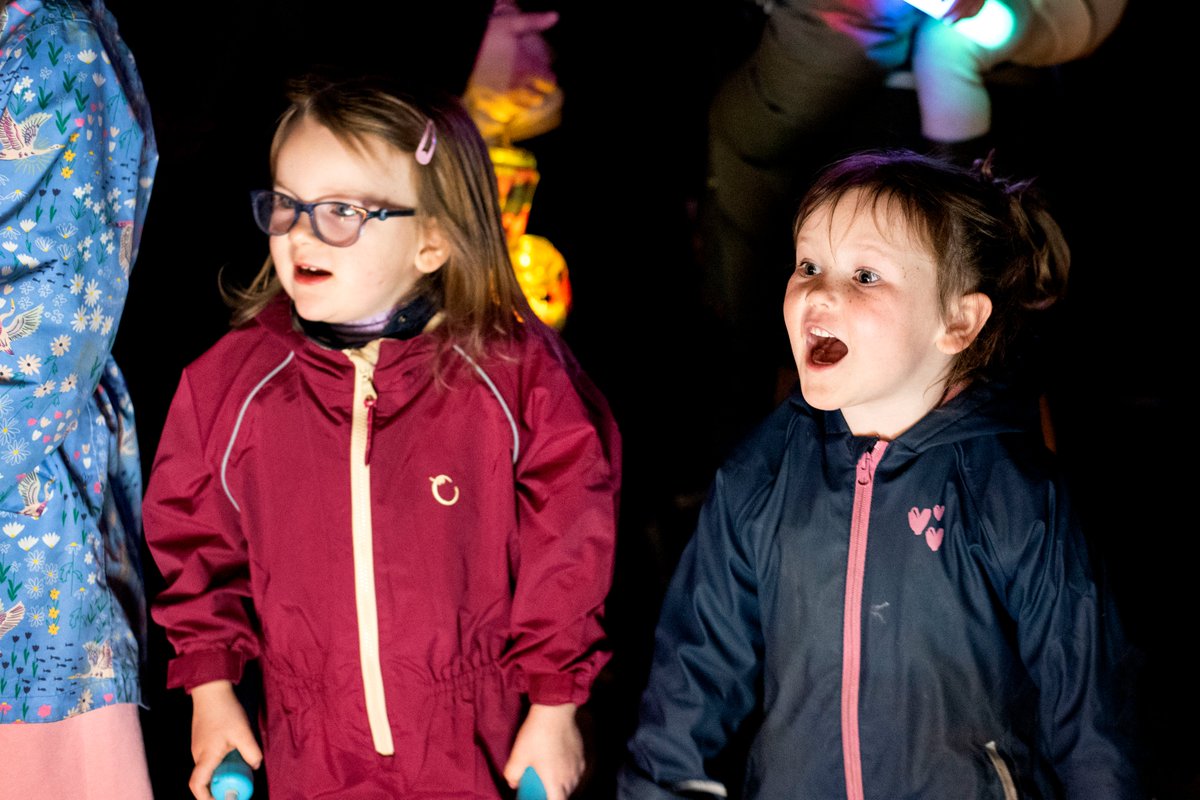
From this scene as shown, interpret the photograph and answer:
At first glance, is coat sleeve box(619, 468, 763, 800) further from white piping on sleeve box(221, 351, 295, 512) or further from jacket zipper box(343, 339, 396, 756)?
white piping on sleeve box(221, 351, 295, 512)

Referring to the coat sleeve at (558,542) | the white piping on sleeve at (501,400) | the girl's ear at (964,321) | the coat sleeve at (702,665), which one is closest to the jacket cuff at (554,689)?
the coat sleeve at (558,542)

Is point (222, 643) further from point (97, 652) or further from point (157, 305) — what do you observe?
point (157, 305)

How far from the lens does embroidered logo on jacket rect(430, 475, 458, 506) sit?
2279 mm

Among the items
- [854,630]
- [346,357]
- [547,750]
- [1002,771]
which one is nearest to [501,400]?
[346,357]

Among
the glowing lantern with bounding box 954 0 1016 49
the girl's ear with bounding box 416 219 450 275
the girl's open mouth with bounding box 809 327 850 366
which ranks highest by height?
the glowing lantern with bounding box 954 0 1016 49

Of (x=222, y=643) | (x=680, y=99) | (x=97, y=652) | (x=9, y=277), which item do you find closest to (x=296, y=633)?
(x=222, y=643)

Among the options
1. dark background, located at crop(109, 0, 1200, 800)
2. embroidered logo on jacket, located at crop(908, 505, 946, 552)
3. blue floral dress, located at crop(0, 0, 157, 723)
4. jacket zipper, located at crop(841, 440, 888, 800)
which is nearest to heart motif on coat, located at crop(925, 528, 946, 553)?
embroidered logo on jacket, located at crop(908, 505, 946, 552)

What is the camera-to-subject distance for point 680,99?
3.09 metres

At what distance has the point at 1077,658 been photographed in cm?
197

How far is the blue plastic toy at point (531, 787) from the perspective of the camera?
7.41ft

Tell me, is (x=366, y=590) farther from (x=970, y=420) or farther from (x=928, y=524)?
(x=970, y=420)

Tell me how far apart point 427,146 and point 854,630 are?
124cm

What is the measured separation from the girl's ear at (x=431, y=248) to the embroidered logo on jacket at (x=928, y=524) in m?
1.06

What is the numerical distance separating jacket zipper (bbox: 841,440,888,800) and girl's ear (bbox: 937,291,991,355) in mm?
215
